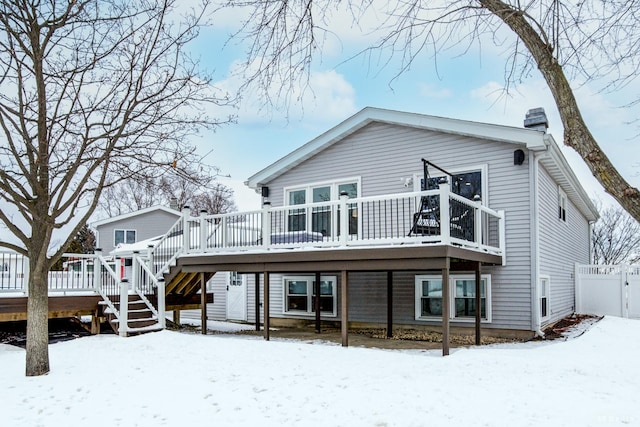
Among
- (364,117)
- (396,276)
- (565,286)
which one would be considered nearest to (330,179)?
(364,117)

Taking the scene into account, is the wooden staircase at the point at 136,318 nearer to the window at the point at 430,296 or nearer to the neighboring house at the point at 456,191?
the neighboring house at the point at 456,191

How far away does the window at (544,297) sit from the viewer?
452 inches

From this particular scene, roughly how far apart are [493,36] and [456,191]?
6198mm

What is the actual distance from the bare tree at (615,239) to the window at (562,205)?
16294 mm

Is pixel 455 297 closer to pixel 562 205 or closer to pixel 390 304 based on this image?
pixel 390 304

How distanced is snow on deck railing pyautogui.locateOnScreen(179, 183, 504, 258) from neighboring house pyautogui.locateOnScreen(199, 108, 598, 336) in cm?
19

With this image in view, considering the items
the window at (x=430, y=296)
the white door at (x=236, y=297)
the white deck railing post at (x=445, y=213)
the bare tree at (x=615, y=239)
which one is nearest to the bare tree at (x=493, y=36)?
the white deck railing post at (x=445, y=213)

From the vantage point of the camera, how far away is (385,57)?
5.70m

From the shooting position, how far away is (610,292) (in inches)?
599

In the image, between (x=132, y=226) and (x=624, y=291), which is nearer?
(x=624, y=291)

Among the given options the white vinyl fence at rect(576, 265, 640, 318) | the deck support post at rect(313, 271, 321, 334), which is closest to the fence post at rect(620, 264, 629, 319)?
the white vinyl fence at rect(576, 265, 640, 318)

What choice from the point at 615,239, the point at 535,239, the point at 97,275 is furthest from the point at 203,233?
the point at 615,239

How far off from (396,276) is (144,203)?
2758cm

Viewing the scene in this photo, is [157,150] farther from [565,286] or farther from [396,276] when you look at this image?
[565,286]
